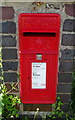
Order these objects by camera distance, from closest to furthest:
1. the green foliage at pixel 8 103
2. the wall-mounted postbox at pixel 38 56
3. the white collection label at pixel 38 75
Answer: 1. the wall-mounted postbox at pixel 38 56
2. the white collection label at pixel 38 75
3. the green foliage at pixel 8 103

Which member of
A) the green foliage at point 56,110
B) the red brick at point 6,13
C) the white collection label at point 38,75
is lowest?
the green foliage at point 56,110

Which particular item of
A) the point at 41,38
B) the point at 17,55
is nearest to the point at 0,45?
the point at 17,55

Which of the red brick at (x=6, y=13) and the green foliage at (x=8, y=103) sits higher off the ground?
the red brick at (x=6, y=13)

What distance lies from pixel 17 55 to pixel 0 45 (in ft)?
0.66

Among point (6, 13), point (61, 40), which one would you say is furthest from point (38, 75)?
point (6, 13)

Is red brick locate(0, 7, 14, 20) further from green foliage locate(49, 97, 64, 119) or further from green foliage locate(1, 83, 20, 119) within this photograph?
green foliage locate(49, 97, 64, 119)

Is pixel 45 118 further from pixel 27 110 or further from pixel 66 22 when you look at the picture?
pixel 66 22

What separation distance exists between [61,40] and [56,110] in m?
0.82

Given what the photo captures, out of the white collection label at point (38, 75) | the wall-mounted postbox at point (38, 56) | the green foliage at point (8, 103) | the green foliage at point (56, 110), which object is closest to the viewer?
the wall-mounted postbox at point (38, 56)

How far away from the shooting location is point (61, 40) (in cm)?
230

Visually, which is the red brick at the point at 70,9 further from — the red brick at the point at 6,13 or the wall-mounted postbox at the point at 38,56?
the red brick at the point at 6,13

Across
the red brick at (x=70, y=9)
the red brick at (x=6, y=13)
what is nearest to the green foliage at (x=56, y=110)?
the red brick at (x=70, y=9)

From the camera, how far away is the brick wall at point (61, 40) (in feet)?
7.13

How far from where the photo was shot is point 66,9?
7.18 feet
